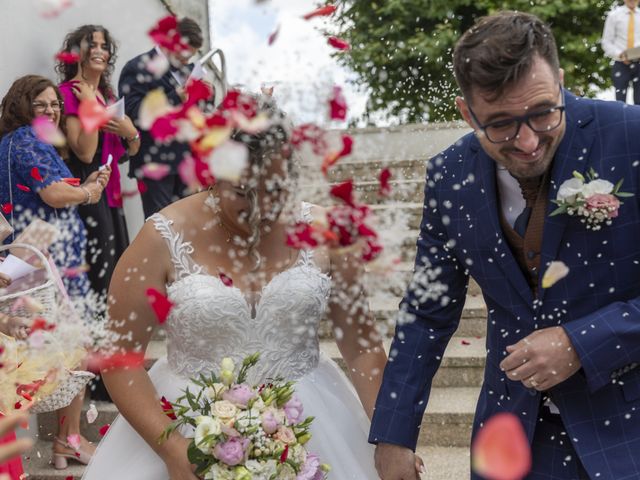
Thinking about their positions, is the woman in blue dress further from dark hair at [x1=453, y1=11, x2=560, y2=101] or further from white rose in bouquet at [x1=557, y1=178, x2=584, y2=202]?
white rose in bouquet at [x1=557, y1=178, x2=584, y2=202]

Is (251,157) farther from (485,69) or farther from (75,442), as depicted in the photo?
(75,442)

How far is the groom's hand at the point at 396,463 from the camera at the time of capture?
2.34 m

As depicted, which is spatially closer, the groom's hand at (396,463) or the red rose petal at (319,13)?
the groom's hand at (396,463)

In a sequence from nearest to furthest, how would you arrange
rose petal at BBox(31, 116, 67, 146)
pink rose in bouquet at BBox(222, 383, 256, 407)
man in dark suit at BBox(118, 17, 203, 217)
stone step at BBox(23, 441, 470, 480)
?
pink rose in bouquet at BBox(222, 383, 256, 407)
rose petal at BBox(31, 116, 67, 146)
stone step at BBox(23, 441, 470, 480)
man in dark suit at BBox(118, 17, 203, 217)

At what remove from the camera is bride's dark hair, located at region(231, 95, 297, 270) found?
7.83 ft

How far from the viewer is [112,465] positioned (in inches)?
103

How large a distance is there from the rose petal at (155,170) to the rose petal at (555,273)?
11.6ft

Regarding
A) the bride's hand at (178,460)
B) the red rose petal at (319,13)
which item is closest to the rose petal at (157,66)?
the red rose petal at (319,13)

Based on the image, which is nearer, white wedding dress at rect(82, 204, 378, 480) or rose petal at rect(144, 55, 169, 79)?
white wedding dress at rect(82, 204, 378, 480)

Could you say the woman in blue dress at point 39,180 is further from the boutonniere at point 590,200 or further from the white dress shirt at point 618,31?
the white dress shirt at point 618,31

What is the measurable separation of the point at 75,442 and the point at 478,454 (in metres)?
2.53

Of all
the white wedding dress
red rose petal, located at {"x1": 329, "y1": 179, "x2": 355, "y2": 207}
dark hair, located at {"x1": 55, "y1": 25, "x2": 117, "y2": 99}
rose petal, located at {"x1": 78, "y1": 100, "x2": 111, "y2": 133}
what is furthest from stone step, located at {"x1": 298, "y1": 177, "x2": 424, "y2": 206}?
the white wedding dress

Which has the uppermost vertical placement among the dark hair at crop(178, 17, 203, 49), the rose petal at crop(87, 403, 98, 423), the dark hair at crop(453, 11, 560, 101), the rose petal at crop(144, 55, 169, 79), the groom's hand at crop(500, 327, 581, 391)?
the dark hair at crop(453, 11, 560, 101)

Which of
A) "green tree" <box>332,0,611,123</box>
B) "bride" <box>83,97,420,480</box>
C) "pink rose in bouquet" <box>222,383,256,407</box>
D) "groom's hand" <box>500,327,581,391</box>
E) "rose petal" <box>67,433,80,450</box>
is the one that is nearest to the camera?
"groom's hand" <box>500,327,581,391</box>
